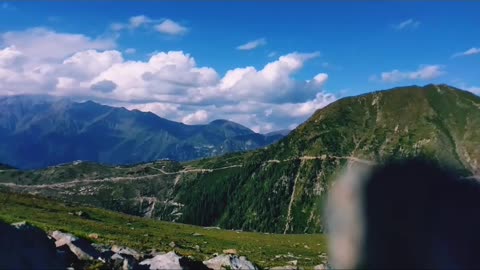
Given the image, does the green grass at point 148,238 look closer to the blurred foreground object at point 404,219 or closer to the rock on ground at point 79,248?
the rock on ground at point 79,248

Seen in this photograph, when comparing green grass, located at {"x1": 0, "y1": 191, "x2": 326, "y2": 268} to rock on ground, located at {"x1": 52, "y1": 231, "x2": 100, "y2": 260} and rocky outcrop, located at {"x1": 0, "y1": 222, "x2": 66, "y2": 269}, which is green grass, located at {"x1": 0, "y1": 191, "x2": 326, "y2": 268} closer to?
rock on ground, located at {"x1": 52, "y1": 231, "x2": 100, "y2": 260}

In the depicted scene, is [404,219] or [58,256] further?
[58,256]

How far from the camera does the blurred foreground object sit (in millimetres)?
13547

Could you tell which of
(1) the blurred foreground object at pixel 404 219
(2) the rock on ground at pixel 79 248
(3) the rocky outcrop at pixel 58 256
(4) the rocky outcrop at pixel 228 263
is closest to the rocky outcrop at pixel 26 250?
(3) the rocky outcrop at pixel 58 256

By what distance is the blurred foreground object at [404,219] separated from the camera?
44.4 ft

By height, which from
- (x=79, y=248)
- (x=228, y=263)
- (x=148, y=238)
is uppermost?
(x=79, y=248)

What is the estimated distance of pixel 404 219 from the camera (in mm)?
13836

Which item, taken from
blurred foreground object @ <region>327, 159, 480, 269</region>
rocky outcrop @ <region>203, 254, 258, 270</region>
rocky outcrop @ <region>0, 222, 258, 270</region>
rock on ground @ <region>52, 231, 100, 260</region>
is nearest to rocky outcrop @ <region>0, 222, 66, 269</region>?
rocky outcrop @ <region>0, 222, 258, 270</region>

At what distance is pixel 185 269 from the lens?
23562 millimetres

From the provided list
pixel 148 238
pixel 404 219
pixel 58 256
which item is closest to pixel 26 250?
pixel 58 256

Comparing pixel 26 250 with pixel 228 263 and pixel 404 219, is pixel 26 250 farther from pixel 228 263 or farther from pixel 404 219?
pixel 404 219

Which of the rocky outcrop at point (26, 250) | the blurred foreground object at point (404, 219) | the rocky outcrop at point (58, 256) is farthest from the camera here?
the rocky outcrop at point (58, 256)

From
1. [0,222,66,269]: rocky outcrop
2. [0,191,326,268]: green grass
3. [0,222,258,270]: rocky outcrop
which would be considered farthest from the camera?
[0,191,326,268]: green grass

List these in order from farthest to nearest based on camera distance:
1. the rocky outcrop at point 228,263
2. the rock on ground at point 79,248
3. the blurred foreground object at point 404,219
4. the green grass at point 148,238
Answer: the green grass at point 148,238, the rocky outcrop at point 228,263, the rock on ground at point 79,248, the blurred foreground object at point 404,219
